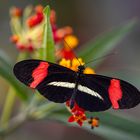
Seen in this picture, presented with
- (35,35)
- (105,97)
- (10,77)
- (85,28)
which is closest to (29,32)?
(35,35)

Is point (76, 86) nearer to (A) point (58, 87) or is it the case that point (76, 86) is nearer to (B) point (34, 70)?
(A) point (58, 87)

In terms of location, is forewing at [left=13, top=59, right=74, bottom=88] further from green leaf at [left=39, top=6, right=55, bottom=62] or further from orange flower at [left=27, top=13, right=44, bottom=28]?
orange flower at [left=27, top=13, right=44, bottom=28]

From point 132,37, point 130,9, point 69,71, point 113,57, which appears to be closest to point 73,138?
point 113,57

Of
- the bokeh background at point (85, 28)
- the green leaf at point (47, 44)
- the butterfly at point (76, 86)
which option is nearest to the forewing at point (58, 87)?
the butterfly at point (76, 86)

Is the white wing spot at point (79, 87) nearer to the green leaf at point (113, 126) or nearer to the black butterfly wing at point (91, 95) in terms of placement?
the black butterfly wing at point (91, 95)

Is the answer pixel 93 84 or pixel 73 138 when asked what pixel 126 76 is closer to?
pixel 93 84

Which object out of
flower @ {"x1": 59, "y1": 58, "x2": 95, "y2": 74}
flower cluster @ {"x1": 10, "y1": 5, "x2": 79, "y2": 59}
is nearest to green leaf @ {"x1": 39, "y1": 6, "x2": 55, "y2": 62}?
flower @ {"x1": 59, "y1": 58, "x2": 95, "y2": 74}
